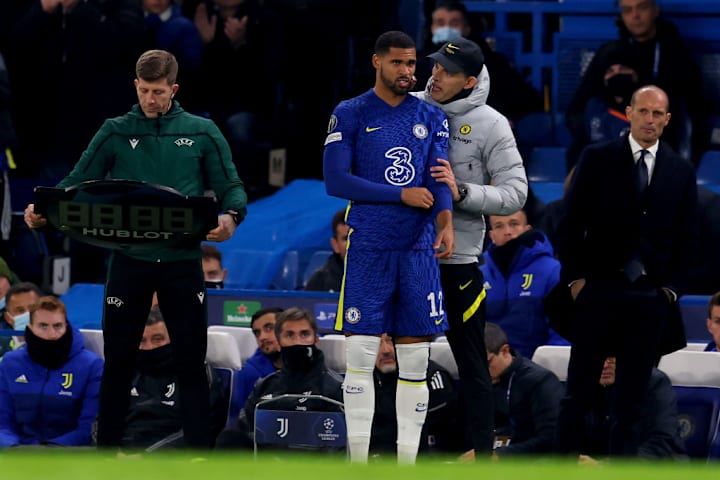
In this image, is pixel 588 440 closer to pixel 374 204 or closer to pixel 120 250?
pixel 374 204

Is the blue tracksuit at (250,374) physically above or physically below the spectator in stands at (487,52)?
below

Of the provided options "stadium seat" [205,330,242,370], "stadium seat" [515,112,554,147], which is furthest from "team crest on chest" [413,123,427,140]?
"stadium seat" [515,112,554,147]

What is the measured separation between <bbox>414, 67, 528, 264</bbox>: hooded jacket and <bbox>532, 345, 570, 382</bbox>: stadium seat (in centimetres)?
167

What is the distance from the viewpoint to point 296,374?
399 inches

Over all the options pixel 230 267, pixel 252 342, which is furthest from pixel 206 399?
pixel 230 267

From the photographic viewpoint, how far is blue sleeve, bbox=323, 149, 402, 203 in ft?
26.7

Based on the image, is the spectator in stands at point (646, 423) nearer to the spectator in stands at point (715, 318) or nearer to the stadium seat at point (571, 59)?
the spectator in stands at point (715, 318)

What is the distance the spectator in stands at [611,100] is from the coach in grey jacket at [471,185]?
15.6 ft

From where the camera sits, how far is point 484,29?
15211 millimetres

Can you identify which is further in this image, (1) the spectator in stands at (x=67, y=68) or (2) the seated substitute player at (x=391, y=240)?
(1) the spectator in stands at (x=67, y=68)

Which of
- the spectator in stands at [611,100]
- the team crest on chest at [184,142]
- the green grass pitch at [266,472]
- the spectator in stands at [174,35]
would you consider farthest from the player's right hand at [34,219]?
the spectator in stands at [611,100]

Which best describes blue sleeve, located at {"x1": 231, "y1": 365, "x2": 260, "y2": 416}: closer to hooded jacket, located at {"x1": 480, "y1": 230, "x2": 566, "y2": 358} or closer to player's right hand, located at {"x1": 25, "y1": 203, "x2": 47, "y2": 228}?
hooded jacket, located at {"x1": 480, "y1": 230, "x2": 566, "y2": 358}

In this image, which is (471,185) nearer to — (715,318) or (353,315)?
(353,315)

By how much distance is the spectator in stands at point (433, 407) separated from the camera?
9.77 metres
